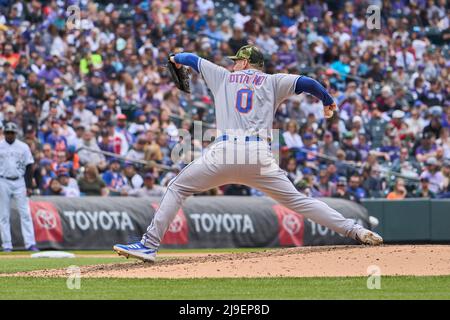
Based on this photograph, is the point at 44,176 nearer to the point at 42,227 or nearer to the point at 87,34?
the point at 42,227

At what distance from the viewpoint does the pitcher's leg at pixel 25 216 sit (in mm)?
16703

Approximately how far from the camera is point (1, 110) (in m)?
20.2

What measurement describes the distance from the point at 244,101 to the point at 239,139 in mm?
379

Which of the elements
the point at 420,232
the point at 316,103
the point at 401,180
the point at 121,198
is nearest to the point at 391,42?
the point at 316,103

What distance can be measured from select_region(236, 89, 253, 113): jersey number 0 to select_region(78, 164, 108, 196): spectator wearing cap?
944 centimetres

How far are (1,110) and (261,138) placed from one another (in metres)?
11.0

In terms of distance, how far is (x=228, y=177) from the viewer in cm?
1019

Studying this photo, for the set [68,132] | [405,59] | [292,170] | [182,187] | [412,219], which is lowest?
[412,219]

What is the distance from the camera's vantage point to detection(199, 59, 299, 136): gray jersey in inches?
400

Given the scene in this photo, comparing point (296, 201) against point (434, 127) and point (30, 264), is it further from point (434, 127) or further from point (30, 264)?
point (434, 127)

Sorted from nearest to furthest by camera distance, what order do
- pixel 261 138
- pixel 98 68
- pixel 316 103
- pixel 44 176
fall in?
pixel 261 138
pixel 44 176
pixel 98 68
pixel 316 103

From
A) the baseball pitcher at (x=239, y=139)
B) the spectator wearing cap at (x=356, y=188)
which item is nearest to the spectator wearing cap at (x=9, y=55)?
the spectator wearing cap at (x=356, y=188)

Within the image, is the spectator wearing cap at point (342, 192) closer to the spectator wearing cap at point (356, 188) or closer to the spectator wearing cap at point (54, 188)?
the spectator wearing cap at point (356, 188)

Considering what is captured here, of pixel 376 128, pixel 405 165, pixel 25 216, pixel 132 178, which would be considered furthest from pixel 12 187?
pixel 376 128
